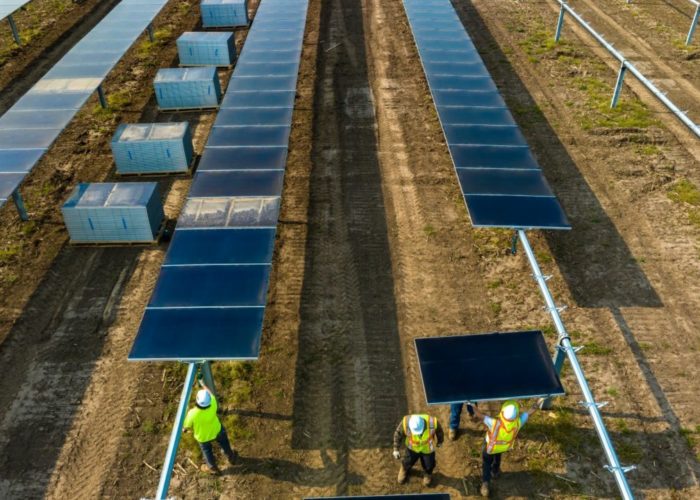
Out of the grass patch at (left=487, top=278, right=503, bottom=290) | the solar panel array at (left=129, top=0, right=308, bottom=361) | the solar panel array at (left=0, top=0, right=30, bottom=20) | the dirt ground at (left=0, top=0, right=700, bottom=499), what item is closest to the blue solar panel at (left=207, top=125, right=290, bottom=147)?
the solar panel array at (left=129, top=0, right=308, bottom=361)

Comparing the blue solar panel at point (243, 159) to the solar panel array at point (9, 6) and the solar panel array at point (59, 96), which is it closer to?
the solar panel array at point (59, 96)

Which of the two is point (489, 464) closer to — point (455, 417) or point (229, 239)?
point (455, 417)

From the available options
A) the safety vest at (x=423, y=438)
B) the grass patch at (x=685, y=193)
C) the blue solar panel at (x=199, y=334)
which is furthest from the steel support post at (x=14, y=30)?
the grass patch at (x=685, y=193)

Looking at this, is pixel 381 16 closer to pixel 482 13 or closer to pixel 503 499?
pixel 482 13

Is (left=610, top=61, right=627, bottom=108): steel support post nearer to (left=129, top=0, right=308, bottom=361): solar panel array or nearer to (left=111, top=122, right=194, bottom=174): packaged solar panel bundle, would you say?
(left=129, top=0, right=308, bottom=361): solar panel array

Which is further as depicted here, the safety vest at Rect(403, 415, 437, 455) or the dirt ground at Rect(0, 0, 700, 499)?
the dirt ground at Rect(0, 0, 700, 499)
